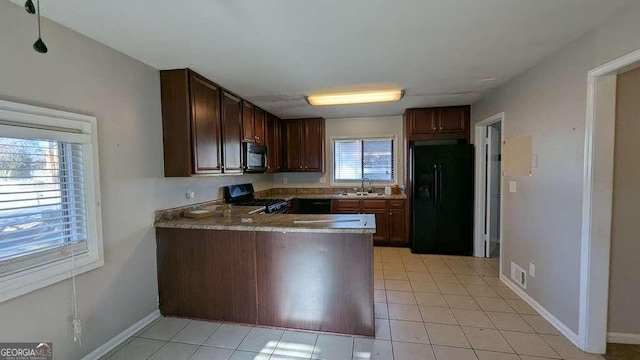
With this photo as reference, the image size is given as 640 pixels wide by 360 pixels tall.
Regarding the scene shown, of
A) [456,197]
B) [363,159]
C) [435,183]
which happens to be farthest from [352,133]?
[456,197]

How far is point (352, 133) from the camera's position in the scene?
5234 millimetres

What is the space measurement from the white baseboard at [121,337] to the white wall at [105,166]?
0.14 ft

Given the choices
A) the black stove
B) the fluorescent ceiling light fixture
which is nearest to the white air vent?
the fluorescent ceiling light fixture

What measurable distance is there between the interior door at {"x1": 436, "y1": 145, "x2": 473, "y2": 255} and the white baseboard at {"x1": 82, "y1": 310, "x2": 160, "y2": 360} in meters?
3.91

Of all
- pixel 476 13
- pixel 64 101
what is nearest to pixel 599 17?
pixel 476 13

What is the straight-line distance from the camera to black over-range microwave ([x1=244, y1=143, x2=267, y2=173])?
145 inches

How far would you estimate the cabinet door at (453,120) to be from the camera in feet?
14.2

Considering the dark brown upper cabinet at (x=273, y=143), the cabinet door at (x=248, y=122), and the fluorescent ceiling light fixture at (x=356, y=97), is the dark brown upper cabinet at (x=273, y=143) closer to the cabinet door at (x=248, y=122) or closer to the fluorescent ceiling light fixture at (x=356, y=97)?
the cabinet door at (x=248, y=122)

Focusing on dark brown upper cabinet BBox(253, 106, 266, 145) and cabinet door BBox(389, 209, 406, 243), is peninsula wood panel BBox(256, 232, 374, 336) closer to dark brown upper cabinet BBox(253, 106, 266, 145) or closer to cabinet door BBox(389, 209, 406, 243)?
dark brown upper cabinet BBox(253, 106, 266, 145)

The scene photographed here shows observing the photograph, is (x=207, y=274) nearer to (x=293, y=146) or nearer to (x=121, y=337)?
(x=121, y=337)

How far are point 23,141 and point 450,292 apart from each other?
3.82 metres

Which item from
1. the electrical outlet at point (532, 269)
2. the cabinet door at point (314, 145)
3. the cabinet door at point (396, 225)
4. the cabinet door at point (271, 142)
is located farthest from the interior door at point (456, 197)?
the cabinet door at point (271, 142)

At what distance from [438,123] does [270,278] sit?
11.7ft

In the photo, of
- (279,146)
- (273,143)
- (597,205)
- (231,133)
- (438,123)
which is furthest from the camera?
(279,146)
